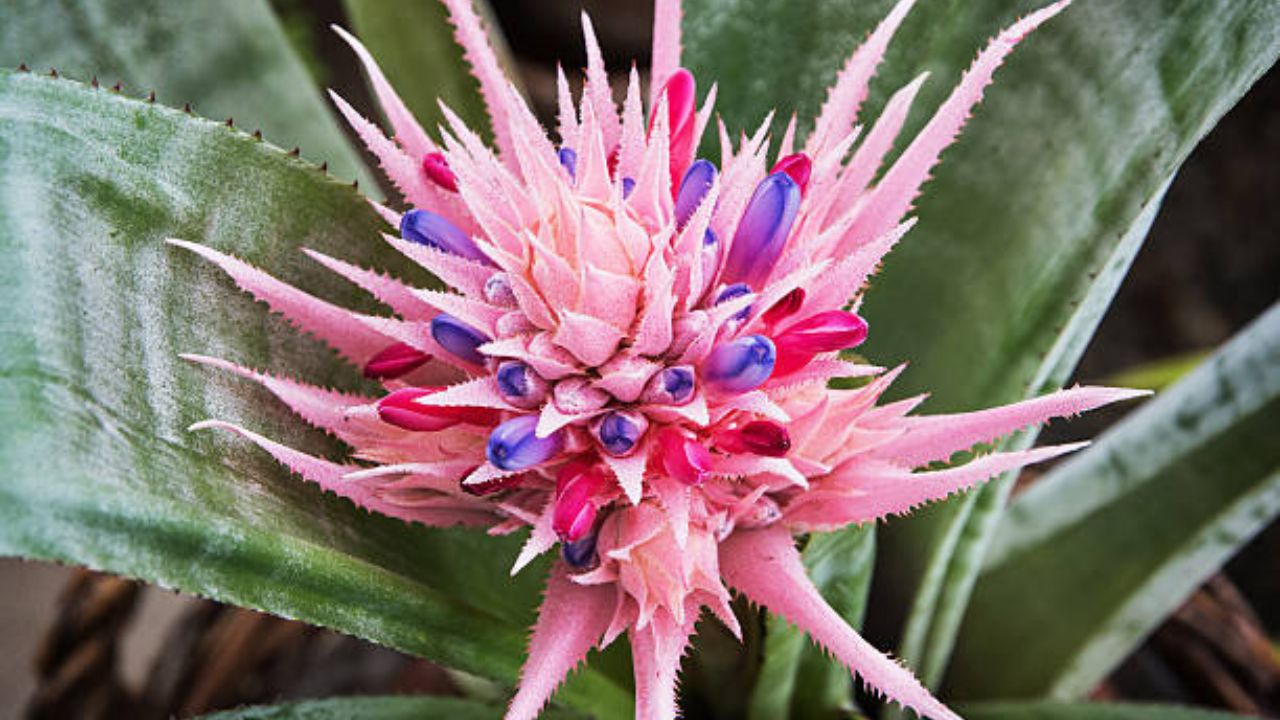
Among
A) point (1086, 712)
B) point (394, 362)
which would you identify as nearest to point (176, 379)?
point (394, 362)

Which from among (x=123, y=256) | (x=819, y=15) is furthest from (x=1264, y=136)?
(x=123, y=256)

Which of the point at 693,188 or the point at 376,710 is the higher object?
the point at 693,188

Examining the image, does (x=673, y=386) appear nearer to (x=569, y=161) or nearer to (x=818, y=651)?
(x=569, y=161)

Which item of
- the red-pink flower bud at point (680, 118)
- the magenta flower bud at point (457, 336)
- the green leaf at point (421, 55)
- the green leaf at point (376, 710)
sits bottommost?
the green leaf at point (376, 710)

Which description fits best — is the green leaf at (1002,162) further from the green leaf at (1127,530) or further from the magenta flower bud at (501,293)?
the magenta flower bud at (501,293)

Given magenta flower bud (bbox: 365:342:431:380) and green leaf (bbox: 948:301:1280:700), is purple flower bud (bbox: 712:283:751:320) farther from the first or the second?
green leaf (bbox: 948:301:1280:700)

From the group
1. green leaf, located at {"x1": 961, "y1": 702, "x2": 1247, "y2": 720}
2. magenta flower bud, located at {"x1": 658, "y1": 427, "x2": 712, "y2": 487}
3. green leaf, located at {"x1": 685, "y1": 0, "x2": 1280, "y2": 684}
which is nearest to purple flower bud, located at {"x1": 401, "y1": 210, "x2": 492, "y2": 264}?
magenta flower bud, located at {"x1": 658, "y1": 427, "x2": 712, "y2": 487}

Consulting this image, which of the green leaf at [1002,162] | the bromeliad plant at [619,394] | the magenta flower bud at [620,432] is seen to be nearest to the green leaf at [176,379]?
the bromeliad plant at [619,394]
